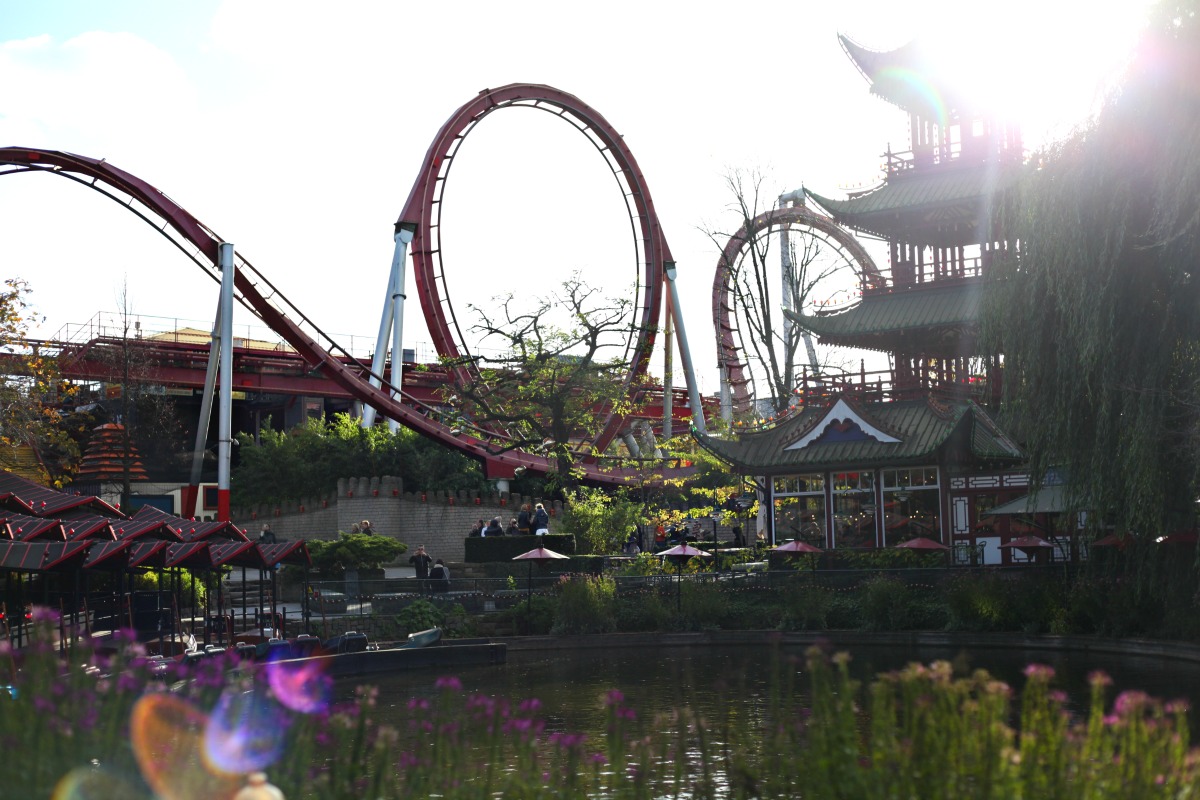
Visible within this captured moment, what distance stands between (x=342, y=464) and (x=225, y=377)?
A: 750 centimetres

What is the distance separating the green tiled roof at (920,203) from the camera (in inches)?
1446

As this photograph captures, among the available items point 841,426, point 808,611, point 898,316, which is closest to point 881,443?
point 841,426

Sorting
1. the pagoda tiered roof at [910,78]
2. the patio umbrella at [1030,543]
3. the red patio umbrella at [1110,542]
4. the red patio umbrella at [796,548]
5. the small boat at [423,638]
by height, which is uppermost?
the pagoda tiered roof at [910,78]

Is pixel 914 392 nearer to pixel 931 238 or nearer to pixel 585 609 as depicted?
pixel 931 238

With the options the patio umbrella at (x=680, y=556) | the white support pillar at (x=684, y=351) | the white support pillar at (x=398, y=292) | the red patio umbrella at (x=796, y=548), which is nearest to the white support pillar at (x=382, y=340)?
the white support pillar at (x=398, y=292)

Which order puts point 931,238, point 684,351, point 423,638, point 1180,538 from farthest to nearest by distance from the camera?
1. point 684,351
2. point 931,238
3. point 423,638
4. point 1180,538

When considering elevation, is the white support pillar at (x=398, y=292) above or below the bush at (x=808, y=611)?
above

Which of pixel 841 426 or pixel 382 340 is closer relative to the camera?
pixel 841 426

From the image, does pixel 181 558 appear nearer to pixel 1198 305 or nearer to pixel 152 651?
pixel 152 651

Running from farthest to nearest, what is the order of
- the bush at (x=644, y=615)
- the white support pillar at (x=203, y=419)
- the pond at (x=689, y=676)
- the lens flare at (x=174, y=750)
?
1. the white support pillar at (x=203, y=419)
2. the bush at (x=644, y=615)
3. the pond at (x=689, y=676)
4. the lens flare at (x=174, y=750)

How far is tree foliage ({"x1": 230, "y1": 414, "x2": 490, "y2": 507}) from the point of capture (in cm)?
4441

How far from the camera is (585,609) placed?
29.2 metres

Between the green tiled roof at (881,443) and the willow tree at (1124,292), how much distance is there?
9.34 meters

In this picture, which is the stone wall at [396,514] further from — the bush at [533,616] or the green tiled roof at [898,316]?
the bush at [533,616]
